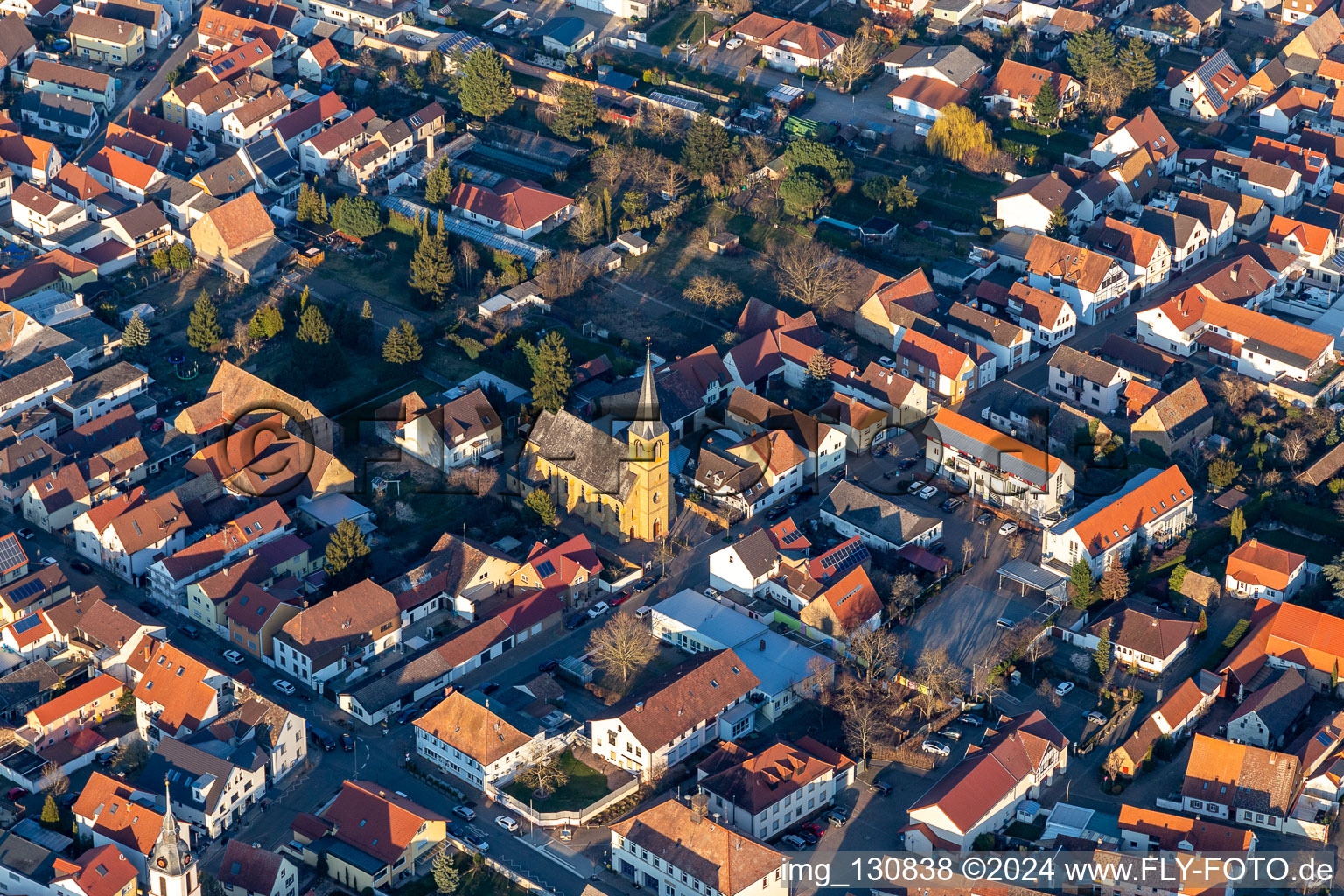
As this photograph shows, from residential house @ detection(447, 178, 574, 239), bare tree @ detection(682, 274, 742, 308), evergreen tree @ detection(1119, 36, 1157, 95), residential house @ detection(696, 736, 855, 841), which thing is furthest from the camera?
evergreen tree @ detection(1119, 36, 1157, 95)

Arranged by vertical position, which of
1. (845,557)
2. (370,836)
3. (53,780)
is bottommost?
(53,780)

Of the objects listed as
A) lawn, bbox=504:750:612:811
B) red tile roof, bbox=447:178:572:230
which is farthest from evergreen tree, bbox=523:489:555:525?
red tile roof, bbox=447:178:572:230

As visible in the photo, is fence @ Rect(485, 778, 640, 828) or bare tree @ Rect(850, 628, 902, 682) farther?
bare tree @ Rect(850, 628, 902, 682)

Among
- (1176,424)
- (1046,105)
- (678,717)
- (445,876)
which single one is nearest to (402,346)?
(678,717)

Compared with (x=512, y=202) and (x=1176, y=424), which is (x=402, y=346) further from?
(x=1176, y=424)

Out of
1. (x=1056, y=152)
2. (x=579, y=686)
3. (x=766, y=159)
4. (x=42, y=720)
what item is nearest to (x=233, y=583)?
(x=42, y=720)

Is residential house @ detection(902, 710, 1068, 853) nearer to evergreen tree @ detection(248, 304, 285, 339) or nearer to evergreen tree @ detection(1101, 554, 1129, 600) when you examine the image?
evergreen tree @ detection(1101, 554, 1129, 600)
